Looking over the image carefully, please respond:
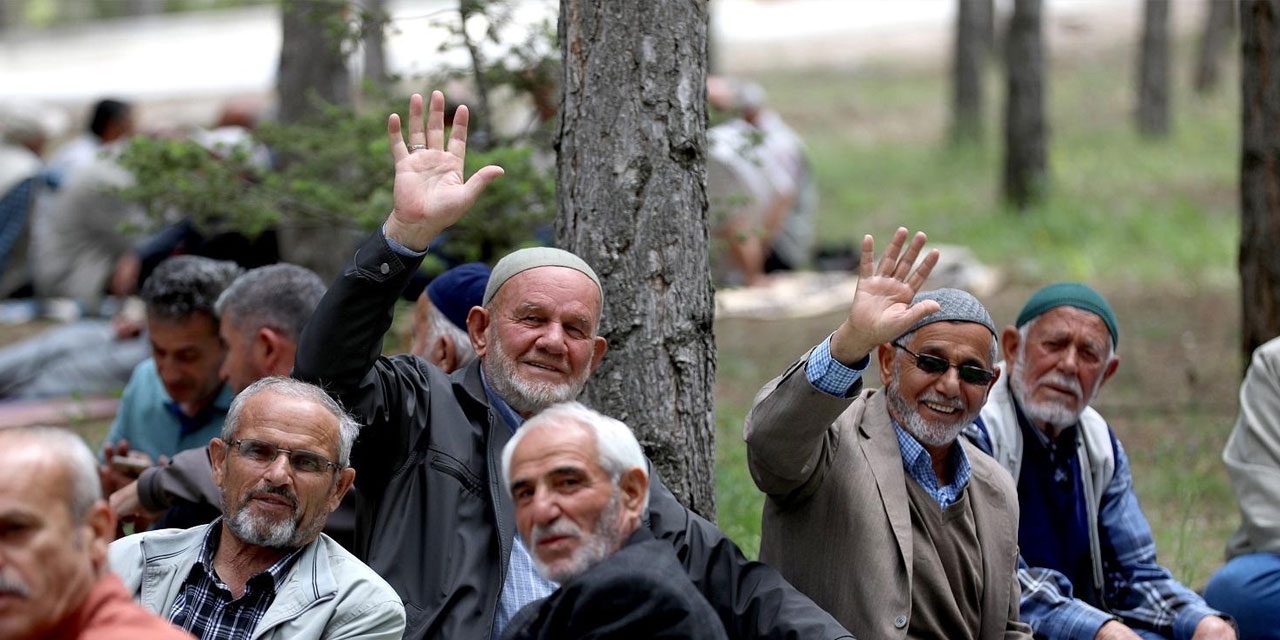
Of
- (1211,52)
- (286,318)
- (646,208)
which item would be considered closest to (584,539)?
(646,208)

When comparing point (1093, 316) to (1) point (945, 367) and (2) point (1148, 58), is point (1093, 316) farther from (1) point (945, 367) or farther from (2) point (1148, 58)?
(2) point (1148, 58)

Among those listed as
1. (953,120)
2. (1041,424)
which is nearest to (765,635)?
(1041,424)

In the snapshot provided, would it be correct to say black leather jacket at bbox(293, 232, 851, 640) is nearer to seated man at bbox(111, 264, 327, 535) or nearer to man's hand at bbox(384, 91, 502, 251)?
man's hand at bbox(384, 91, 502, 251)

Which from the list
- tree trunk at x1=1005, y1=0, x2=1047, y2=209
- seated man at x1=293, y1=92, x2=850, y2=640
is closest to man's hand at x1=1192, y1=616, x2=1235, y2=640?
seated man at x1=293, y1=92, x2=850, y2=640

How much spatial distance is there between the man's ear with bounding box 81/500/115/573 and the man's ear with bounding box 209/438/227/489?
2.98ft

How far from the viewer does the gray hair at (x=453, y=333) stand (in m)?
4.86

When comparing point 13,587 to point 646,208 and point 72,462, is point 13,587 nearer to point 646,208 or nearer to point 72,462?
point 72,462

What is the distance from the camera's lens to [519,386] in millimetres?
3967

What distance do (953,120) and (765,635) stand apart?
55.0 ft

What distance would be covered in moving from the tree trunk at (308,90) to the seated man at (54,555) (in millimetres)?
5497

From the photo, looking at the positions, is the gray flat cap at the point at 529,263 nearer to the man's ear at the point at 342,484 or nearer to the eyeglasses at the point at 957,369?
the man's ear at the point at 342,484

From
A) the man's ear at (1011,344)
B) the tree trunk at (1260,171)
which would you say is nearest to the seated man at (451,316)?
the man's ear at (1011,344)

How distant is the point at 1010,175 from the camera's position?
1519cm

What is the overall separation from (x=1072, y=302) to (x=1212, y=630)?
116 cm
